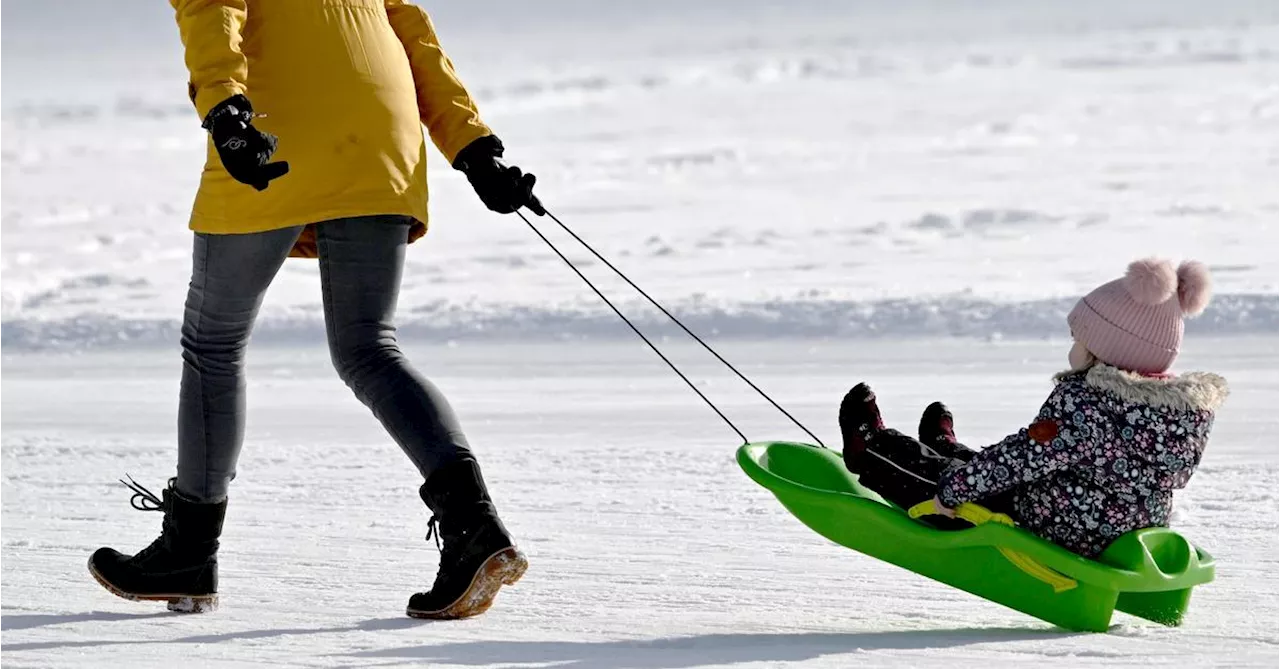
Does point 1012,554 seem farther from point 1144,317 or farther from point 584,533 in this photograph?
point 584,533

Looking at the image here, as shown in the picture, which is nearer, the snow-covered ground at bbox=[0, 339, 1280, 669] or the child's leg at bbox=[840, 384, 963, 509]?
the snow-covered ground at bbox=[0, 339, 1280, 669]

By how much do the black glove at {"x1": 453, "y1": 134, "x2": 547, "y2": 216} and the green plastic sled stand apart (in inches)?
21.9

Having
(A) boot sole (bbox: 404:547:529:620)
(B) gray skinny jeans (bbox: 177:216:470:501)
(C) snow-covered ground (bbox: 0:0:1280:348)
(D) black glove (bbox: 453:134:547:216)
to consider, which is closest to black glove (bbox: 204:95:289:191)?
(B) gray skinny jeans (bbox: 177:216:470:501)

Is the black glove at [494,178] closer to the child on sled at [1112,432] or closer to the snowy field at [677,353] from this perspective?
the snowy field at [677,353]

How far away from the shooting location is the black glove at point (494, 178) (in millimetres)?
2627

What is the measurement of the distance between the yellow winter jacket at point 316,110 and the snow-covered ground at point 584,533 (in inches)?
26.2

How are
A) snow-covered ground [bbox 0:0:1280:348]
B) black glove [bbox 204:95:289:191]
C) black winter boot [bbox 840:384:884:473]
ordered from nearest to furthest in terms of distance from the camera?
black glove [bbox 204:95:289:191] < black winter boot [bbox 840:384:884:473] < snow-covered ground [bbox 0:0:1280:348]

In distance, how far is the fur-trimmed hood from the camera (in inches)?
93.8

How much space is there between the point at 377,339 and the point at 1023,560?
1.05 metres

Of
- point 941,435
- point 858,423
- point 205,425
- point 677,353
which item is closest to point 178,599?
point 205,425

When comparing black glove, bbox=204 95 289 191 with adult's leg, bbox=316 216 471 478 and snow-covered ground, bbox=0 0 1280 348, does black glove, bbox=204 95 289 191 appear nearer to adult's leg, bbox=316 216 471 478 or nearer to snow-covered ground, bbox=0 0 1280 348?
adult's leg, bbox=316 216 471 478

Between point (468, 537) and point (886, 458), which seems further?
point (886, 458)

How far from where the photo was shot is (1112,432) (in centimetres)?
242

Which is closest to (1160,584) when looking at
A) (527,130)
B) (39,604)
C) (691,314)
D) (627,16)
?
(39,604)
